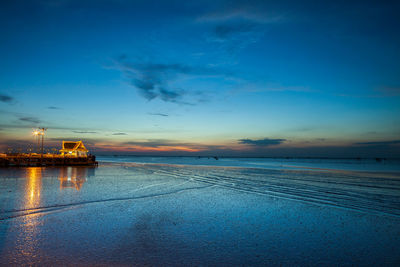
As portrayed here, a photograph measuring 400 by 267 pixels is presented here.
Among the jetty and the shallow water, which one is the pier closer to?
the jetty

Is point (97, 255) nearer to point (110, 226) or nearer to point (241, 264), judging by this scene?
point (110, 226)

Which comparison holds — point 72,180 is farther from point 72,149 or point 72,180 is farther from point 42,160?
point 72,149

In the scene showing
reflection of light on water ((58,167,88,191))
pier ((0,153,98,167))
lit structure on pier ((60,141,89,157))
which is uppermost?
lit structure on pier ((60,141,89,157))

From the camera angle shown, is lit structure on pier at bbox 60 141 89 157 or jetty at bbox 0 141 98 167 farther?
lit structure on pier at bbox 60 141 89 157

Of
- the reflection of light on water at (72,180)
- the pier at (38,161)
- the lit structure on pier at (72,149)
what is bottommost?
the reflection of light on water at (72,180)

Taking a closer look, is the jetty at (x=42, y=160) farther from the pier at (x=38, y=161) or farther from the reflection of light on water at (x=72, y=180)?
the reflection of light on water at (x=72, y=180)

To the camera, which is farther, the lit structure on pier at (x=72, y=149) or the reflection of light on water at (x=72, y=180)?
the lit structure on pier at (x=72, y=149)

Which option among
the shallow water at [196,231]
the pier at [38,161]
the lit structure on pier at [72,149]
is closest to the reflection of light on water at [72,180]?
the shallow water at [196,231]

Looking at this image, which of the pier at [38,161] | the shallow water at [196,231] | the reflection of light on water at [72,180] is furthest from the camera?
the pier at [38,161]

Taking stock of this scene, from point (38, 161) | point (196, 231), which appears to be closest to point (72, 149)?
point (38, 161)

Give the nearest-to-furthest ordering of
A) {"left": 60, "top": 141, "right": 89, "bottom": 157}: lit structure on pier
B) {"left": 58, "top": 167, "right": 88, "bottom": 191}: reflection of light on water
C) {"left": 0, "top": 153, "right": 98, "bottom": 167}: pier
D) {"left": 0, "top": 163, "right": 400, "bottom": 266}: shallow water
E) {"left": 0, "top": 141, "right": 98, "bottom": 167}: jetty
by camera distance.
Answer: {"left": 0, "top": 163, "right": 400, "bottom": 266}: shallow water, {"left": 58, "top": 167, "right": 88, "bottom": 191}: reflection of light on water, {"left": 0, "top": 153, "right": 98, "bottom": 167}: pier, {"left": 0, "top": 141, "right": 98, "bottom": 167}: jetty, {"left": 60, "top": 141, "right": 89, "bottom": 157}: lit structure on pier

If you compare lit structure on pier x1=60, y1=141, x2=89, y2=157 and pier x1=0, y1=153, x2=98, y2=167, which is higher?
lit structure on pier x1=60, y1=141, x2=89, y2=157

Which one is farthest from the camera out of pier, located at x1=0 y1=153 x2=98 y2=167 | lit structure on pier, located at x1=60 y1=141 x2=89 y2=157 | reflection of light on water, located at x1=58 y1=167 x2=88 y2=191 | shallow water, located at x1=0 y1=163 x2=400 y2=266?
lit structure on pier, located at x1=60 y1=141 x2=89 y2=157

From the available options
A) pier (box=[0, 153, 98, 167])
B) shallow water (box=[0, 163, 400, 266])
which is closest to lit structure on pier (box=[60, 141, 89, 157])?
pier (box=[0, 153, 98, 167])
